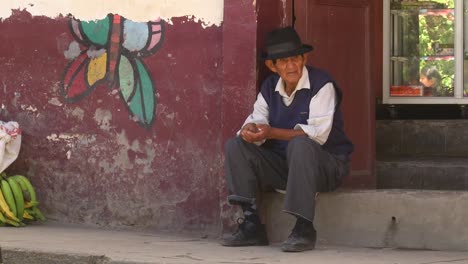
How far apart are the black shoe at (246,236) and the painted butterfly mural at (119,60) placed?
1.12 meters

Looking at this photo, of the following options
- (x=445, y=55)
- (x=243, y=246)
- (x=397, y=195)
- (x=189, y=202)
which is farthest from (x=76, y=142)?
(x=445, y=55)

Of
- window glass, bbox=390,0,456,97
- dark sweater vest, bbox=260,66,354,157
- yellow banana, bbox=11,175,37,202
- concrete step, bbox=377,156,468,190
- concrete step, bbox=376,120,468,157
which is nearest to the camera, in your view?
dark sweater vest, bbox=260,66,354,157

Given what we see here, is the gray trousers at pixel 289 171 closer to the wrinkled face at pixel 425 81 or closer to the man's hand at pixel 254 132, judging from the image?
the man's hand at pixel 254 132

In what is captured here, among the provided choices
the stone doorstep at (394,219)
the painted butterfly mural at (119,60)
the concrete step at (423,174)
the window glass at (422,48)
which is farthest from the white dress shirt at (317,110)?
the window glass at (422,48)

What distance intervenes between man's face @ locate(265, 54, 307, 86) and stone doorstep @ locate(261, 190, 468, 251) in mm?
774

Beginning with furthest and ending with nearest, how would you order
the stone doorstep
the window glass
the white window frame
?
the window glass < the white window frame < the stone doorstep

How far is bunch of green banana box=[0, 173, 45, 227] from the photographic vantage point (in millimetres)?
7371

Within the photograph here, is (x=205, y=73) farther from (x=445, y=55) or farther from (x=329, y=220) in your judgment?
(x=445, y=55)

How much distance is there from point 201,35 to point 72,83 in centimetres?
106

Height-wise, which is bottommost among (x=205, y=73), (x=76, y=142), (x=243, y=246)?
(x=243, y=246)

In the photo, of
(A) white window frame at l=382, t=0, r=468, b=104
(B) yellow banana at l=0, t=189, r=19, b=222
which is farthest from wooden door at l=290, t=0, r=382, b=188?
(B) yellow banana at l=0, t=189, r=19, b=222

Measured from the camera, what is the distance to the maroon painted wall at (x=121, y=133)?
23.3 feet

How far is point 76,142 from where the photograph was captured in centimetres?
748

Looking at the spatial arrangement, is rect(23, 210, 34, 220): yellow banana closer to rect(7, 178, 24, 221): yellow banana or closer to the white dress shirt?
rect(7, 178, 24, 221): yellow banana
